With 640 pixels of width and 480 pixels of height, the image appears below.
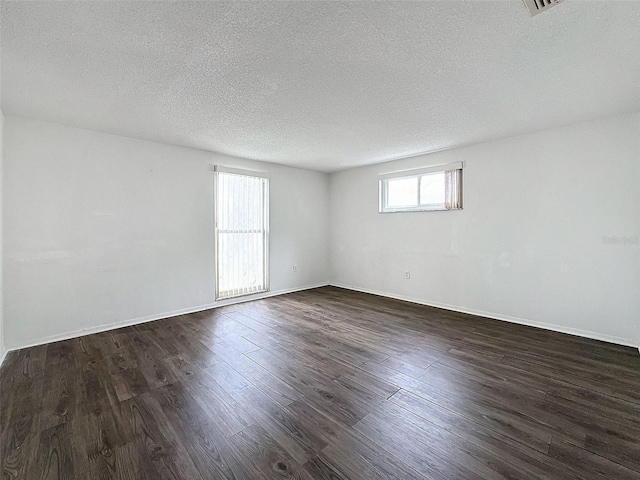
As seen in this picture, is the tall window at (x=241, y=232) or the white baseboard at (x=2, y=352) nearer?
the white baseboard at (x=2, y=352)

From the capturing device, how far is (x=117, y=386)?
2236 mm

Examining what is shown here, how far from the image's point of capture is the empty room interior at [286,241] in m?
1.59

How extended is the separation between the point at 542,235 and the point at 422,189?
1.84 metres

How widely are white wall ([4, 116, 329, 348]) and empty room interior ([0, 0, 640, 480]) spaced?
0.9 inches

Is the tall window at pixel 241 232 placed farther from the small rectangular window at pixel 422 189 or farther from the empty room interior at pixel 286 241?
the small rectangular window at pixel 422 189

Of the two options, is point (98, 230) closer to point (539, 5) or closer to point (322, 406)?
point (322, 406)

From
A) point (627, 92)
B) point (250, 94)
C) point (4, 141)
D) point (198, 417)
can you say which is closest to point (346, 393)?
point (198, 417)

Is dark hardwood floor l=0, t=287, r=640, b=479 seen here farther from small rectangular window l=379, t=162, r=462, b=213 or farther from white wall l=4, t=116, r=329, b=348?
small rectangular window l=379, t=162, r=462, b=213

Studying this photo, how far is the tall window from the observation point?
460cm

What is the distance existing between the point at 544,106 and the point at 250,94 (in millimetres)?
2896

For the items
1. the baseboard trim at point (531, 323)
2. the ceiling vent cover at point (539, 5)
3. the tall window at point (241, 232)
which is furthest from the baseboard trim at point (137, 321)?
the ceiling vent cover at point (539, 5)

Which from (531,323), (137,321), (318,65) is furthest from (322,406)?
(531,323)

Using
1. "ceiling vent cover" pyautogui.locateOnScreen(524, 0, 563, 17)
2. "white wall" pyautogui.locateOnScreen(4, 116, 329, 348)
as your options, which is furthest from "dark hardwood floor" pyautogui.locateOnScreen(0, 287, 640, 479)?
"ceiling vent cover" pyautogui.locateOnScreen(524, 0, 563, 17)

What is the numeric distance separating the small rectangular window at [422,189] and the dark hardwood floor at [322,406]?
2.05 metres
